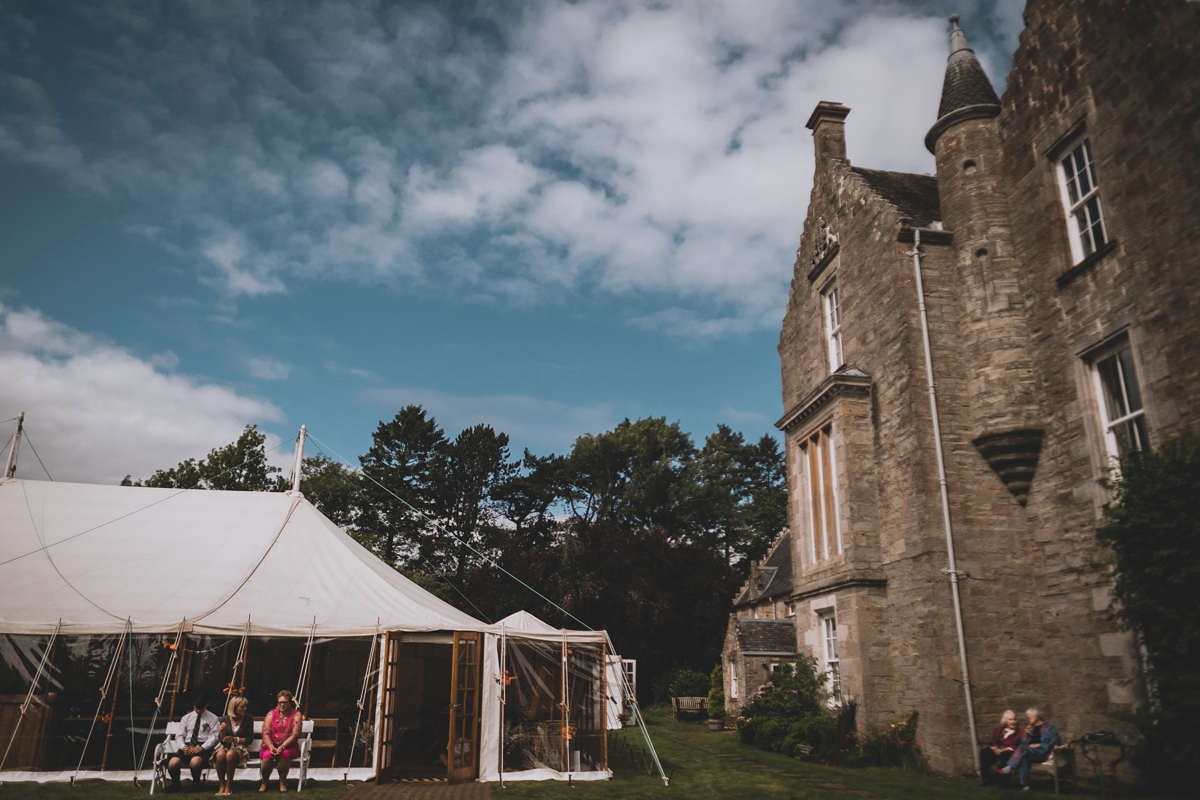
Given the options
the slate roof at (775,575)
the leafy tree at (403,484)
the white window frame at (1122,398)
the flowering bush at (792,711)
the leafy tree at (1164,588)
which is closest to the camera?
the leafy tree at (1164,588)

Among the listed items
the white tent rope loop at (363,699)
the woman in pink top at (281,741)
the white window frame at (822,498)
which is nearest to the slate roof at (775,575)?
the white window frame at (822,498)

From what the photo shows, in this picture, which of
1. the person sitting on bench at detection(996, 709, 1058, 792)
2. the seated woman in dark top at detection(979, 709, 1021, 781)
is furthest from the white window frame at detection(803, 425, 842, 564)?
the person sitting on bench at detection(996, 709, 1058, 792)

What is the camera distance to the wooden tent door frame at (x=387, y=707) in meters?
10.4

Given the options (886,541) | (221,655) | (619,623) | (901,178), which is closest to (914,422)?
(886,541)

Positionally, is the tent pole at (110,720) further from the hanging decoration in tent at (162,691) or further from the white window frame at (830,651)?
the white window frame at (830,651)

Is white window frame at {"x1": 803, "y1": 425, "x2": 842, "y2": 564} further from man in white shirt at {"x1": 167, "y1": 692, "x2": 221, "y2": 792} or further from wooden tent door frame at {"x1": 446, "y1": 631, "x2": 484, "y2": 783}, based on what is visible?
man in white shirt at {"x1": 167, "y1": 692, "x2": 221, "y2": 792}

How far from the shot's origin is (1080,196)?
10.8 meters

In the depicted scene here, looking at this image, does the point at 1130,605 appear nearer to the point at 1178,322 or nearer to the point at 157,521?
the point at 1178,322

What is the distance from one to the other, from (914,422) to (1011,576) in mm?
2524

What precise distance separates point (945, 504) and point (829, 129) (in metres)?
9.40

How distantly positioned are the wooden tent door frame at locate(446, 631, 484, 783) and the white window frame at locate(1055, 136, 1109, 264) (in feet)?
32.8

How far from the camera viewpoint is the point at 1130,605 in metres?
8.23

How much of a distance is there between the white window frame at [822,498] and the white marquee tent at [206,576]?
15.0 ft

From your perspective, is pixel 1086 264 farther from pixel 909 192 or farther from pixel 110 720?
pixel 110 720
